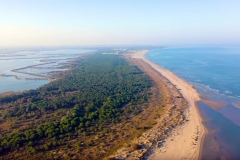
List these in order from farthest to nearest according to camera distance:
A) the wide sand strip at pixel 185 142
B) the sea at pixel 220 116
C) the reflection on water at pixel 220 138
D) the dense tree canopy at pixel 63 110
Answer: the dense tree canopy at pixel 63 110 < the sea at pixel 220 116 < the reflection on water at pixel 220 138 < the wide sand strip at pixel 185 142

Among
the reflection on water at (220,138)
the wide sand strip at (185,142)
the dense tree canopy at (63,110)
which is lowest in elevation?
the reflection on water at (220,138)

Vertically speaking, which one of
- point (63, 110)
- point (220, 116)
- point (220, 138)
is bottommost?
point (220, 138)

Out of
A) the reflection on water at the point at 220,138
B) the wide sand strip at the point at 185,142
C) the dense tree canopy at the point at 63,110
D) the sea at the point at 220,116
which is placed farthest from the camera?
the dense tree canopy at the point at 63,110

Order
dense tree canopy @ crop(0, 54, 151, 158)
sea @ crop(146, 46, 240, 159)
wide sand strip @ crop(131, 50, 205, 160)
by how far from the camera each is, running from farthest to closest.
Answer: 1. dense tree canopy @ crop(0, 54, 151, 158)
2. sea @ crop(146, 46, 240, 159)
3. wide sand strip @ crop(131, 50, 205, 160)

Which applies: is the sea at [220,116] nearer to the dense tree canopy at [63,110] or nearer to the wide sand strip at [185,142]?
the wide sand strip at [185,142]

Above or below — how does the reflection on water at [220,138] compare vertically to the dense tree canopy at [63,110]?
below

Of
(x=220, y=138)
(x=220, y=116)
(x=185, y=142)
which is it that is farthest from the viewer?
(x=220, y=116)

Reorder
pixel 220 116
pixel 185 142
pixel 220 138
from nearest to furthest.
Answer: pixel 185 142 < pixel 220 138 < pixel 220 116

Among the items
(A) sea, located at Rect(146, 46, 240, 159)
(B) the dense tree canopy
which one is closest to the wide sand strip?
(A) sea, located at Rect(146, 46, 240, 159)

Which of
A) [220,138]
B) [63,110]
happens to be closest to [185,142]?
[220,138]

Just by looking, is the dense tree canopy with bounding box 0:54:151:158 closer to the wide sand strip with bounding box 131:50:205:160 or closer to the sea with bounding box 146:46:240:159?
the wide sand strip with bounding box 131:50:205:160

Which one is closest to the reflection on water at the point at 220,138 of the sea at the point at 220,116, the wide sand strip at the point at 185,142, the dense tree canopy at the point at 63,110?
the sea at the point at 220,116

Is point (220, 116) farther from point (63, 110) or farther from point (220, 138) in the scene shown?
point (63, 110)

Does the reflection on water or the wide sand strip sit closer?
the wide sand strip
